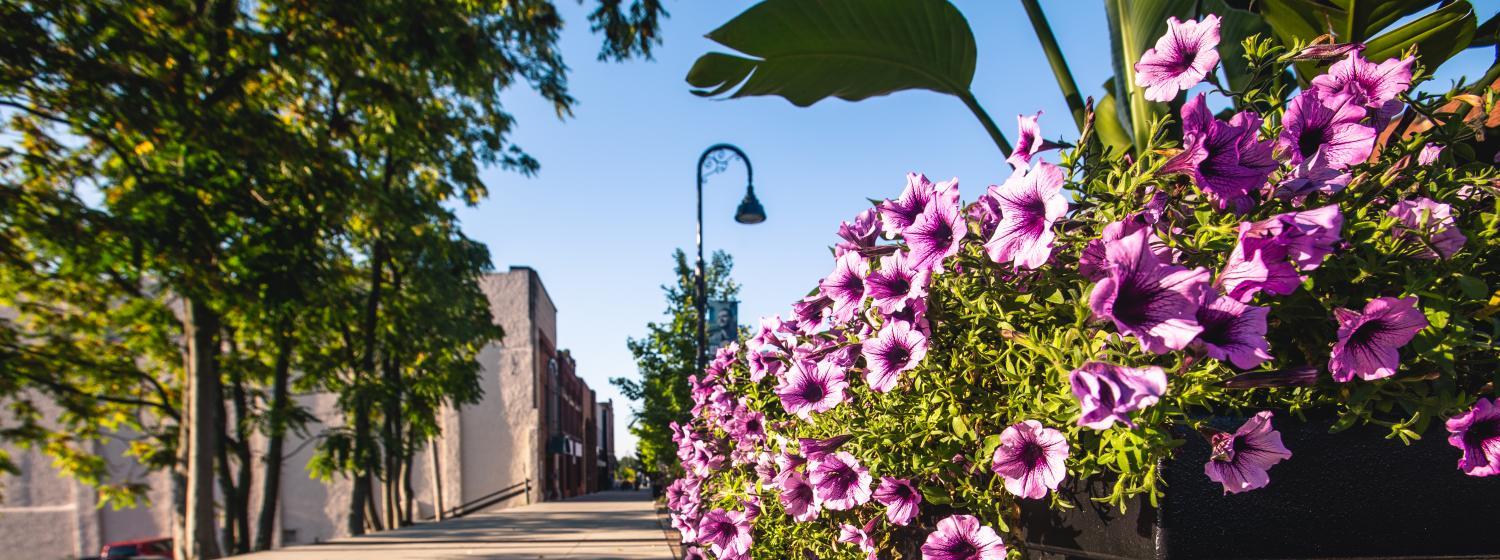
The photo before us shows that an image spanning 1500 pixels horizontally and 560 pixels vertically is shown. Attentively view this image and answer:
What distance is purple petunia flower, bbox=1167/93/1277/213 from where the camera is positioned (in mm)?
1252

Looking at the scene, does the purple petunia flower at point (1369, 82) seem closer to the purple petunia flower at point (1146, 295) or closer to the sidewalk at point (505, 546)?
the purple petunia flower at point (1146, 295)

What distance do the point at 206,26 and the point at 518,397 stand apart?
32203 millimetres

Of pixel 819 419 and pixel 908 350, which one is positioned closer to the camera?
pixel 908 350

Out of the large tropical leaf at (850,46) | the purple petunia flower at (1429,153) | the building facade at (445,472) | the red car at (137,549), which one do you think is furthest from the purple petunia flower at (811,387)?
the building facade at (445,472)

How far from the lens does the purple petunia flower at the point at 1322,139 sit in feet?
4.34

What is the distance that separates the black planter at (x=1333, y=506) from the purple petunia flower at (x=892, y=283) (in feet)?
1.62

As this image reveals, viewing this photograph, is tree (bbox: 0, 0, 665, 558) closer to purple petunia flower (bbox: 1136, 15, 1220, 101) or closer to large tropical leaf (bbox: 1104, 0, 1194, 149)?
large tropical leaf (bbox: 1104, 0, 1194, 149)

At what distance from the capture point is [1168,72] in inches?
57.1

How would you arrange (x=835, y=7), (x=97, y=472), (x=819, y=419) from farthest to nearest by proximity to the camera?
1. (x=97, y=472)
2. (x=835, y=7)
3. (x=819, y=419)

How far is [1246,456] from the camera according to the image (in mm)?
1298

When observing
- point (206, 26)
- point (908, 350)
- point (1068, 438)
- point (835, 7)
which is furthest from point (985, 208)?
point (206, 26)

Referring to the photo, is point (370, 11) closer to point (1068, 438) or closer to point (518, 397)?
point (1068, 438)

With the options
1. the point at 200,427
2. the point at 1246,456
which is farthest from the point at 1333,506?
the point at 200,427

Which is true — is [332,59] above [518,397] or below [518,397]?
above
